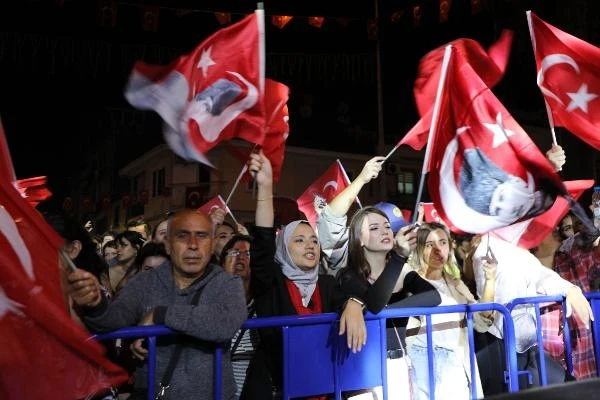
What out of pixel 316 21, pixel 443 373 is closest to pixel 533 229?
pixel 443 373

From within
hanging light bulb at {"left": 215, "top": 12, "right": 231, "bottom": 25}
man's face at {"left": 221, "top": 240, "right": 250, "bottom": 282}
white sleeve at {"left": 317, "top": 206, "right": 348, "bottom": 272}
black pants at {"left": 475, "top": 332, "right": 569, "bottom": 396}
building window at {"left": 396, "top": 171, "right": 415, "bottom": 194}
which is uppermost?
building window at {"left": 396, "top": 171, "right": 415, "bottom": 194}

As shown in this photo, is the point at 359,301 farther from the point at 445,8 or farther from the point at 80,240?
the point at 445,8

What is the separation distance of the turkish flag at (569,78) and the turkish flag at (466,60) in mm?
517

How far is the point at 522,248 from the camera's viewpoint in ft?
16.5

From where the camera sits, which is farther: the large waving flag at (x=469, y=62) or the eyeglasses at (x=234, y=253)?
the eyeglasses at (x=234, y=253)

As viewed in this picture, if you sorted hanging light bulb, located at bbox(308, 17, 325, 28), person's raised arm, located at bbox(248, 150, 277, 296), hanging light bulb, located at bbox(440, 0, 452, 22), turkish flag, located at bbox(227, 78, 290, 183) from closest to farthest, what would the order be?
person's raised arm, located at bbox(248, 150, 277, 296), turkish flag, located at bbox(227, 78, 290, 183), hanging light bulb, located at bbox(440, 0, 452, 22), hanging light bulb, located at bbox(308, 17, 325, 28)

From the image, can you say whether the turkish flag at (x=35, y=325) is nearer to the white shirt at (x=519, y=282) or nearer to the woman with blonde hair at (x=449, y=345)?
the woman with blonde hair at (x=449, y=345)

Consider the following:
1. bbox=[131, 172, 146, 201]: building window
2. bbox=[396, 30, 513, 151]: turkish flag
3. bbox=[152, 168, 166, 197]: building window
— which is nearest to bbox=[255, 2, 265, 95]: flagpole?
bbox=[396, 30, 513, 151]: turkish flag

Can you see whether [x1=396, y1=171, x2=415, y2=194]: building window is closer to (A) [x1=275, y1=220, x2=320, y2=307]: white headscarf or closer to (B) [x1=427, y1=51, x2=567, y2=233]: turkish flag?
(B) [x1=427, y1=51, x2=567, y2=233]: turkish flag

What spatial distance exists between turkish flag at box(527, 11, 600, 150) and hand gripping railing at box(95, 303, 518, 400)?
6.77 ft

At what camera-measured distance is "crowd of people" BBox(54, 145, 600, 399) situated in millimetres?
3191

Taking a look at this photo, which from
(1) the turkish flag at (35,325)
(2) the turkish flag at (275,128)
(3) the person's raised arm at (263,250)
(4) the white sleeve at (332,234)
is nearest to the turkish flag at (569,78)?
(4) the white sleeve at (332,234)

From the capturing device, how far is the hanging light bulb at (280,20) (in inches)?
522

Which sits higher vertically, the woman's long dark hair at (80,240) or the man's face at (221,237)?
the man's face at (221,237)
